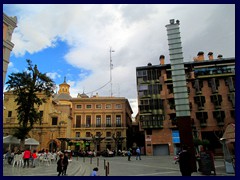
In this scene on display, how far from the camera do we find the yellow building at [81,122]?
136 ft

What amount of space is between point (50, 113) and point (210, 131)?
3063 centimetres

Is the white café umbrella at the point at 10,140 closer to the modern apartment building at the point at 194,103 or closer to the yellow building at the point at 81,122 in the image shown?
the yellow building at the point at 81,122

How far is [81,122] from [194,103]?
24329 mm

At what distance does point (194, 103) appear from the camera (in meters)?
37.5

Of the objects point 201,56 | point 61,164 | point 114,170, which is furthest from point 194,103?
point 61,164

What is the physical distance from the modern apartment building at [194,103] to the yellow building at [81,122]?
8.69 m

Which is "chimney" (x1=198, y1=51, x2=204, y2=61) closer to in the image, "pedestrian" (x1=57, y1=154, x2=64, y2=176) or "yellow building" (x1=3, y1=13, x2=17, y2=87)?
"yellow building" (x1=3, y1=13, x2=17, y2=87)

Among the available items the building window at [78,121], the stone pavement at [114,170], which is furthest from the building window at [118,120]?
the stone pavement at [114,170]

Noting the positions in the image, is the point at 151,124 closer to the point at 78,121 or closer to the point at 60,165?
the point at 78,121

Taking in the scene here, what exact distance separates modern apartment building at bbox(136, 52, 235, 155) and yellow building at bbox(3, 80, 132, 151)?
8.69 meters

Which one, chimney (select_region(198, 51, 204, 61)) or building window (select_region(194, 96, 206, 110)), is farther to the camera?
chimney (select_region(198, 51, 204, 61))

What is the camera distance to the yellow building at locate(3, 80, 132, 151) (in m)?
41.5

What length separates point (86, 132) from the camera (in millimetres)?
45844

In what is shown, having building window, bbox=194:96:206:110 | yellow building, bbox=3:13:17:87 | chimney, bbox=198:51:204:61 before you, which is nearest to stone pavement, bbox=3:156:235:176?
yellow building, bbox=3:13:17:87
